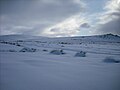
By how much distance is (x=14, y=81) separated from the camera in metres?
2.24

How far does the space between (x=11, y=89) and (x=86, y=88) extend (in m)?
1.09

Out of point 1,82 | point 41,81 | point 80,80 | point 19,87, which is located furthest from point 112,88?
point 1,82

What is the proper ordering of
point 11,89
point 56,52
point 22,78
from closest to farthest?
point 11,89 → point 22,78 → point 56,52

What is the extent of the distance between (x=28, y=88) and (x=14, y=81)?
39 centimetres

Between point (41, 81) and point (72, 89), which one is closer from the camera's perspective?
point (72, 89)

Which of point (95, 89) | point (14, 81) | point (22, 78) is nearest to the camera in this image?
point (95, 89)

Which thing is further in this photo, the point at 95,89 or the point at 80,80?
the point at 80,80

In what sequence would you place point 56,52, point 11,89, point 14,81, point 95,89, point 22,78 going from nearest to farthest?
point 11,89, point 95,89, point 14,81, point 22,78, point 56,52

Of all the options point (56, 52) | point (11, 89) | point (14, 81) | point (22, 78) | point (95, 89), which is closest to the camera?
point (11, 89)

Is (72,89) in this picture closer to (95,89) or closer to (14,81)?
(95,89)

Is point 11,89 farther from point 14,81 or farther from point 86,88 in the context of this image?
point 86,88

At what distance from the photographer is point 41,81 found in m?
2.30

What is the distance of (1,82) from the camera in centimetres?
217

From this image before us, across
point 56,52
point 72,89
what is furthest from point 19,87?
point 56,52
